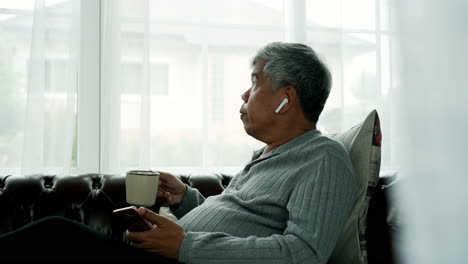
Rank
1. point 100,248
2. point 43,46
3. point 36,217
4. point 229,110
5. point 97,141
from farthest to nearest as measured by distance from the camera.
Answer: point 229,110, point 97,141, point 43,46, point 36,217, point 100,248

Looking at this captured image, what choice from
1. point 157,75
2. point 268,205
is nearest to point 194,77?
point 157,75

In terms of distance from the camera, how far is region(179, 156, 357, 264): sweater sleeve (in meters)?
0.98

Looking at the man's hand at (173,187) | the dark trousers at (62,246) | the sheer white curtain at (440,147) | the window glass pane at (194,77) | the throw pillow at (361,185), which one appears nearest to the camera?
the dark trousers at (62,246)

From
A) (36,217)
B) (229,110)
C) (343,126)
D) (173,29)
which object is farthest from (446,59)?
(36,217)

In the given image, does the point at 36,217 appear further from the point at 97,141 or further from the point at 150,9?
the point at 150,9

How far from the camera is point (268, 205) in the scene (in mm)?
1158

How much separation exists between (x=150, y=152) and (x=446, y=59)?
1383mm

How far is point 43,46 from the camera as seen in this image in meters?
2.04

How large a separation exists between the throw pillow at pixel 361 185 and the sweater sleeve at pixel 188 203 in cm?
52

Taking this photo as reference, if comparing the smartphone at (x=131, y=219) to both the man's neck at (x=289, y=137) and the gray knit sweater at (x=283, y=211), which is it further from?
the man's neck at (x=289, y=137)

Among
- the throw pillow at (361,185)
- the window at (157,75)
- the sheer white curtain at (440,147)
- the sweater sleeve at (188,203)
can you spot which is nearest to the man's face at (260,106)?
the throw pillow at (361,185)

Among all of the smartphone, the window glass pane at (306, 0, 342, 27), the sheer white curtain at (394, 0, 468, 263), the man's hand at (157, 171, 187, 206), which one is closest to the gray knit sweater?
the smartphone

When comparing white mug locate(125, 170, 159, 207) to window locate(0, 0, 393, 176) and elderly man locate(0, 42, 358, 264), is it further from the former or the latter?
window locate(0, 0, 393, 176)

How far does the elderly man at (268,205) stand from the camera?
982 mm
